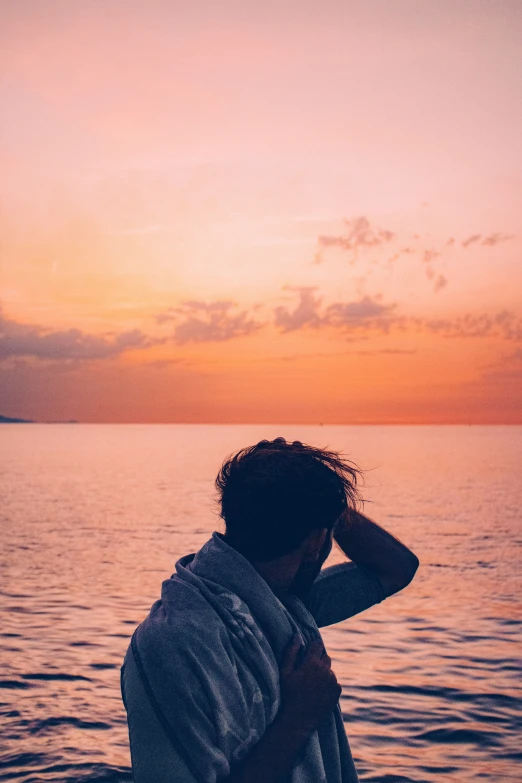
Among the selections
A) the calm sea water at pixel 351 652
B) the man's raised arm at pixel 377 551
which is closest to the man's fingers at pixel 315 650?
the man's raised arm at pixel 377 551

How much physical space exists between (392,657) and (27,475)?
67.0 m

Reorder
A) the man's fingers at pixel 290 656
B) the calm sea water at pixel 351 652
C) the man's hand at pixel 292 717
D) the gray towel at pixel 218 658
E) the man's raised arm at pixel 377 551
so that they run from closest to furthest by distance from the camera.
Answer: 1. the gray towel at pixel 218 658
2. the man's hand at pixel 292 717
3. the man's fingers at pixel 290 656
4. the man's raised arm at pixel 377 551
5. the calm sea water at pixel 351 652

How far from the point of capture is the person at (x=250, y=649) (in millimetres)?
1913

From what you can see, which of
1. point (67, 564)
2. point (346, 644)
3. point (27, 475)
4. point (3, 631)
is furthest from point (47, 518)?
point (27, 475)

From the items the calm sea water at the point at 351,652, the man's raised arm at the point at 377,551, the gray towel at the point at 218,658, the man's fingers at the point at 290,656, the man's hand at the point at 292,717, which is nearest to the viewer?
the gray towel at the point at 218,658

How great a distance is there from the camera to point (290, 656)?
2205 mm

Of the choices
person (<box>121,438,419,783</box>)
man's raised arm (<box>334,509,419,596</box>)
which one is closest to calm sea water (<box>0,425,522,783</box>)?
man's raised arm (<box>334,509,419,596</box>)

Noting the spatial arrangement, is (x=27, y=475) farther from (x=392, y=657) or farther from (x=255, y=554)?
(x=255, y=554)

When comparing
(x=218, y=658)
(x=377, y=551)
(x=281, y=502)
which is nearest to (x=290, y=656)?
(x=218, y=658)

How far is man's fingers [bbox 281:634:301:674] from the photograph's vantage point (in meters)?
2.19

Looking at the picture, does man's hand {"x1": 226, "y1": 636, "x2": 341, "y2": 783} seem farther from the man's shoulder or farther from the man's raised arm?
the man's raised arm

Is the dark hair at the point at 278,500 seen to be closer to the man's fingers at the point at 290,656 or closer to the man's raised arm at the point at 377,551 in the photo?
the man's fingers at the point at 290,656

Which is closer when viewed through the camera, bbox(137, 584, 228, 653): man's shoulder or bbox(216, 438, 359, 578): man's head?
bbox(137, 584, 228, 653): man's shoulder

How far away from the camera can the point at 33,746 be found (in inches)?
369
